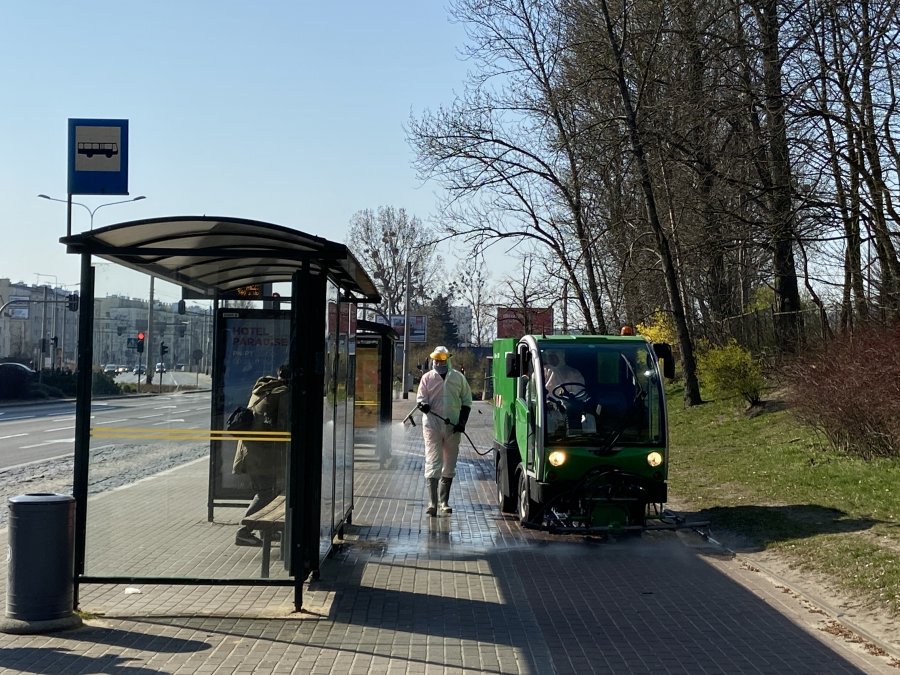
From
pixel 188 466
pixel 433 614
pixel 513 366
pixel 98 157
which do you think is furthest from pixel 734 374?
pixel 433 614

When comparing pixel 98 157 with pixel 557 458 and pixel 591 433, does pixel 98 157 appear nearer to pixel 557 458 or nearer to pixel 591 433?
pixel 557 458

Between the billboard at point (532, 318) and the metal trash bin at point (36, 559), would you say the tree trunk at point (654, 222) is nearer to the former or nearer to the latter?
the billboard at point (532, 318)

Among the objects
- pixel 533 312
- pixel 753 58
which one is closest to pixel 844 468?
pixel 753 58

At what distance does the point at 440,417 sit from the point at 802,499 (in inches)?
177

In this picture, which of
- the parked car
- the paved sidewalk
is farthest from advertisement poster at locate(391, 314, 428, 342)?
the paved sidewalk

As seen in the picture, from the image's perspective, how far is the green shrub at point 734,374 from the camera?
23.9m

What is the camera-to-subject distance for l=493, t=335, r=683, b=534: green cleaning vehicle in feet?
37.4

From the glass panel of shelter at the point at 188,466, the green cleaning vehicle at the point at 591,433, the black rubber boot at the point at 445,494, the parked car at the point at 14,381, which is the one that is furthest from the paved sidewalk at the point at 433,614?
the parked car at the point at 14,381

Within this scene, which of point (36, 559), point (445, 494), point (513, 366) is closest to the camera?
point (36, 559)

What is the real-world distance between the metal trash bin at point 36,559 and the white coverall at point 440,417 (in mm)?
6175

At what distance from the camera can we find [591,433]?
461 inches

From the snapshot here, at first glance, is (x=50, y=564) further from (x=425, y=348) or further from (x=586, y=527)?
(x=425, y=348)

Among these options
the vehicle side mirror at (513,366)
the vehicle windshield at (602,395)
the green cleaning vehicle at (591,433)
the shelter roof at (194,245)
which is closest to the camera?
the shelter roof at (194,245)

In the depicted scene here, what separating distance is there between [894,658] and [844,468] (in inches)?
304
